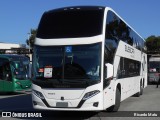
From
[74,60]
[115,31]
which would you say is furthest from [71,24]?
Result: [115,31]

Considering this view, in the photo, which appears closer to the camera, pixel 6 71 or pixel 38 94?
pixel 38 94

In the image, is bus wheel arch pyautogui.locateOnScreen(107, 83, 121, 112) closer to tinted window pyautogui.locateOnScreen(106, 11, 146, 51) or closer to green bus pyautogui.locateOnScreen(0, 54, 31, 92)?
tinted window pyautogui.locateOnScreen(106, 11, 146, 51)

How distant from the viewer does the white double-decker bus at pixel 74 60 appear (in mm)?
11133

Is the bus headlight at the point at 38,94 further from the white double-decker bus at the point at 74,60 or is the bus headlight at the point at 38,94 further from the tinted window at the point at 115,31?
the tinted window at the point at 115,31

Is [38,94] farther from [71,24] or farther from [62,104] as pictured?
[71,24]

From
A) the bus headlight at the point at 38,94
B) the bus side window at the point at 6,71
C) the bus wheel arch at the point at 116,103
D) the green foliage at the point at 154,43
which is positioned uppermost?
the green foliage at the point at 154,43

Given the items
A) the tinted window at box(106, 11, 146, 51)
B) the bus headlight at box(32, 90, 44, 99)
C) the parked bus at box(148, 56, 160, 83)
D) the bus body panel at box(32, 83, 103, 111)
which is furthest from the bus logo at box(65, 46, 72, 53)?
the parked bus at box(148, 56, 160, 83)

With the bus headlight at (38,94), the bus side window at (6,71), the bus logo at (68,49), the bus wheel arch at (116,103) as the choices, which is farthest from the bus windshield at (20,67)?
the bus logo at (68,49)

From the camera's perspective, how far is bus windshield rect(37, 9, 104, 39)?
38.3 ft

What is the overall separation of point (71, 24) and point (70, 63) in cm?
140

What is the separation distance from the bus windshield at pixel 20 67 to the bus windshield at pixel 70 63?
512 inches

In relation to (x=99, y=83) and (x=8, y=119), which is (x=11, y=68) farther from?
(x=99, y=83)

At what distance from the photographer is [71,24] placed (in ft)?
39.2

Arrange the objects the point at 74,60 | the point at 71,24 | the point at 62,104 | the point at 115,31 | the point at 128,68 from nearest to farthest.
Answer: the point at 62,104, the point at 74,60, the point at 71,24, the point at 115,31, the point at 128,68
